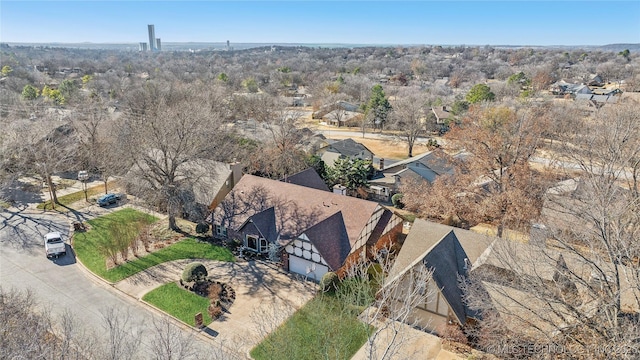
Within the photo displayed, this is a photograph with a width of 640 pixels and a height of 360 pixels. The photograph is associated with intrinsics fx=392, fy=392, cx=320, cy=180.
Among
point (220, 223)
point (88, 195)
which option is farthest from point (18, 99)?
point (220, 223)

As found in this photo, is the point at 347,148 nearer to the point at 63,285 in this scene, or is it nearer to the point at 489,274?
the point at 489,274

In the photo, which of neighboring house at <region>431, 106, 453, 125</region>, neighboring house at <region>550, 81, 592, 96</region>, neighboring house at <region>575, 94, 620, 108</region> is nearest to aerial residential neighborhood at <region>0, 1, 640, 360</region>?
neighboring house at <region>431, 106, 453, 125</region>

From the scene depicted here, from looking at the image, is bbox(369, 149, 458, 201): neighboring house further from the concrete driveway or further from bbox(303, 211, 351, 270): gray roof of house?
the concrete driveway

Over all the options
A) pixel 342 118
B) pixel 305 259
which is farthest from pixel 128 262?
pixel 342 118

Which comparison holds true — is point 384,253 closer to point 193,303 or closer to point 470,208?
point 470,208

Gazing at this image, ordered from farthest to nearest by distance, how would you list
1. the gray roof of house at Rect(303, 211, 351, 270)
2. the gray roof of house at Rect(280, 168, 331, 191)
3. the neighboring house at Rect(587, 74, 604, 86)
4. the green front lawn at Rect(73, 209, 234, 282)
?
the neighboring house at Rect(587, 74, 604, 86), the gray roof of house at Rect(280, 168, 331, 191), the green front lawn at Rect(73, 209, 234, 282), the gray roof of house at Rect(303, 211, 351, 270)

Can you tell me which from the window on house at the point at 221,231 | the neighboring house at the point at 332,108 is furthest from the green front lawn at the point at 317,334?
the neighboring house at the point at 332,108
